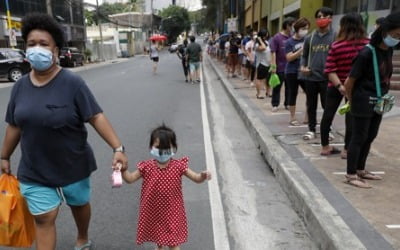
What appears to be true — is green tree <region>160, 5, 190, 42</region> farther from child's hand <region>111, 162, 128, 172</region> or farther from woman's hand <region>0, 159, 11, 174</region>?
child's hand <region>111, 162, 128, 172</region>

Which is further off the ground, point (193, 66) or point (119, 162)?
point (119, 162)

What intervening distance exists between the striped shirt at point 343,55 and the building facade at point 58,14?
28924 mm

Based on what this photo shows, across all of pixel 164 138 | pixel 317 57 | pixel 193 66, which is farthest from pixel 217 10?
pixel 164 138

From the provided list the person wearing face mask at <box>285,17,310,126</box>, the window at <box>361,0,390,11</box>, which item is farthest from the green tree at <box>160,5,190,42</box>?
the person wearing face mask at <box>285,17,310,126</box>

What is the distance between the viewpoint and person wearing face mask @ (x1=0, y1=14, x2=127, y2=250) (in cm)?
279

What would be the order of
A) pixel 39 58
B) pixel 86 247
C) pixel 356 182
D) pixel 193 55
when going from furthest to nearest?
pixel 193 55 → pixel 356 182 → pixel 86 247 → pixel 39 58

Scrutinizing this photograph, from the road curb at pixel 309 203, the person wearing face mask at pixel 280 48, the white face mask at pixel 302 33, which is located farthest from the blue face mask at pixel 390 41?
the person wearing face mask at pixel 280 48

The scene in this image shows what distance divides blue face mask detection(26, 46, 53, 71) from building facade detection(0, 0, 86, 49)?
29981mm

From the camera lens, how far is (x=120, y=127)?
8.59 metres

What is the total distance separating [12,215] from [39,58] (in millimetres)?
1060

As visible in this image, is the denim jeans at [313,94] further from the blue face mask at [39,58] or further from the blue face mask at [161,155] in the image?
the blue face mask at [39,58]

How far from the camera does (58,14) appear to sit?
148 ft

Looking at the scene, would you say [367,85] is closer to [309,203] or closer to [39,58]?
[309,203]

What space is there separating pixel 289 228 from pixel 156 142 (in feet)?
5.72
